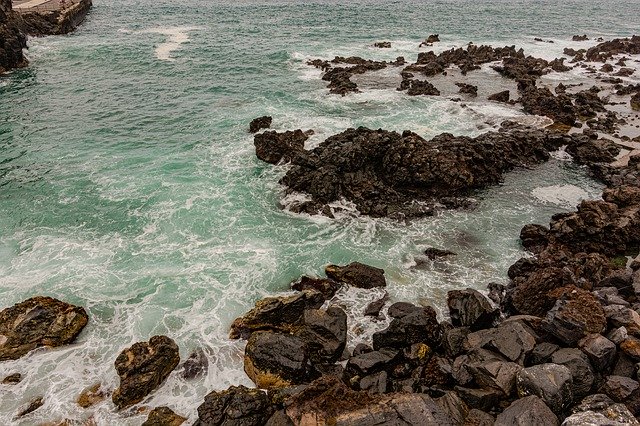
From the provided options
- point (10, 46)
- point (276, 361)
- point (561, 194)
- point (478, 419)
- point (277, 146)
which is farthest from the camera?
point (10, 46)

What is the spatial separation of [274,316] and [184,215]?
11.9 m

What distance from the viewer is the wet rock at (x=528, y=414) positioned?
10977 mm

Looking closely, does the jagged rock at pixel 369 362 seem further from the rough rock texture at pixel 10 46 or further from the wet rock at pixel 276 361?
the rough rock texture at pixel 10 46

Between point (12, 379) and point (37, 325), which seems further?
point (37, 325)

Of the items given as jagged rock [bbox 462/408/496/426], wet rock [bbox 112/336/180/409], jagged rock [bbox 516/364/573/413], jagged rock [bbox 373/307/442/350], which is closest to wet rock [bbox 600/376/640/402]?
jagged rock [bbox 516/364/573/413]

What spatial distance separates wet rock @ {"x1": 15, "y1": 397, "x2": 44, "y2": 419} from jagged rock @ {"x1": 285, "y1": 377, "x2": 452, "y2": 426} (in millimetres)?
9602

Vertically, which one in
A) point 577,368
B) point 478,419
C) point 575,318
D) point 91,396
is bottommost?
point 91,396

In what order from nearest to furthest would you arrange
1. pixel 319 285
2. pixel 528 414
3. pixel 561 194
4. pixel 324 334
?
pixel 528 414 < pixel 324 334 < pixel 319 285 < pixel 561 194

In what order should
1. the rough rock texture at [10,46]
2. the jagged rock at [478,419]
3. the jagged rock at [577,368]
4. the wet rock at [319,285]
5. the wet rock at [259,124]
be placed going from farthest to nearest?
the rough rock texture at [10,46] → the wet rock at [259,124] → the wet rock at [319,285] → the jagged rock at [577,368] → the jagged rock at [478,419]

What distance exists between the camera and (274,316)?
17906mm

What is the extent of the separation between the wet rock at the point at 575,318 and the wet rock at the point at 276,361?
897cm

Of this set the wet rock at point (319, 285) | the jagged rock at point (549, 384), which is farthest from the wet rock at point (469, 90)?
the jagged rock at point (549, 384)

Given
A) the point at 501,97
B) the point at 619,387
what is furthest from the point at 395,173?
the point at 501,97

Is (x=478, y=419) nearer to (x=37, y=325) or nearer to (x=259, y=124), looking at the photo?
(x=37, y=325)
